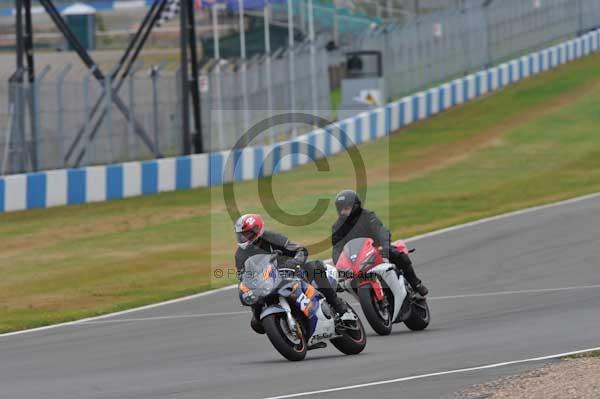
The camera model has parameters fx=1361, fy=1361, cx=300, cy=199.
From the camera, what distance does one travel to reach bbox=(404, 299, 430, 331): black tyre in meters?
13.8

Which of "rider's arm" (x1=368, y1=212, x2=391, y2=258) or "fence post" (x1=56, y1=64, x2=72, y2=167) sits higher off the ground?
"rider's arm" (x1=368, y1=212, x2=391, y2=258)

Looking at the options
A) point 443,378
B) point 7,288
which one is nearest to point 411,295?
point 443,378

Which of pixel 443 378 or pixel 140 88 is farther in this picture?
pixel 140 88

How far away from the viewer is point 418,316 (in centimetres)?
1388

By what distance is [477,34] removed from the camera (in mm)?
47000

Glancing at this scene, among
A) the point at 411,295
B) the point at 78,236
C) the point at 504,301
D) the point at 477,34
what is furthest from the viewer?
the point at 477,34

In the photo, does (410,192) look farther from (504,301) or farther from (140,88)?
(504,301)

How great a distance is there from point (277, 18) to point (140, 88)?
1130 inches

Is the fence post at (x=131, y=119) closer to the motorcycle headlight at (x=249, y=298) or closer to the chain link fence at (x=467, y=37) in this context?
the chain link fence at (x=467, y=37)

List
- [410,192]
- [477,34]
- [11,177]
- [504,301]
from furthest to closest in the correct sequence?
[477,34]
[410,192]
[11,177]
[504,301]

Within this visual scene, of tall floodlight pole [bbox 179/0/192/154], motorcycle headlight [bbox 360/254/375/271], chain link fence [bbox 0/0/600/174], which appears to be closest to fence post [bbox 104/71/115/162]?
chain link fence [bbox 0/0/600/174]

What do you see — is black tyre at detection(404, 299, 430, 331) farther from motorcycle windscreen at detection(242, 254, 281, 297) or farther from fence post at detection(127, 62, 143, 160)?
fence post at detection(127, 62, 143, 160)

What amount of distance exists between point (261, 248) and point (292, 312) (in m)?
0.63

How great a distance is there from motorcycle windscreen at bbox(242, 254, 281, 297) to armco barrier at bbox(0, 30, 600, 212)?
1475 centimetres
